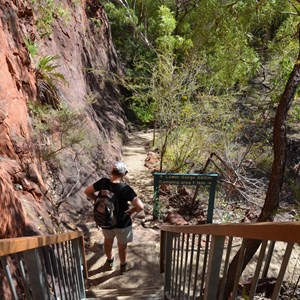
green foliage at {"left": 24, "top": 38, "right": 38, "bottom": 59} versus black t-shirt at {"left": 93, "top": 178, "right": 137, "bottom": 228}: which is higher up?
green foliage at {"left": 24, "top": 38, "right": 38, "bottom": 59}

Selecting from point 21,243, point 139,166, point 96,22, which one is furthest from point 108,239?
point 96,22

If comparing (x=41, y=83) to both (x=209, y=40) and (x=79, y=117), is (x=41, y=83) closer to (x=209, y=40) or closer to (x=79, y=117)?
(x=79, y=117)

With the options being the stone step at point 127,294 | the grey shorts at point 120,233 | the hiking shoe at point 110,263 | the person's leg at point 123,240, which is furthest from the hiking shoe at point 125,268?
the grey shorts at point 120,233

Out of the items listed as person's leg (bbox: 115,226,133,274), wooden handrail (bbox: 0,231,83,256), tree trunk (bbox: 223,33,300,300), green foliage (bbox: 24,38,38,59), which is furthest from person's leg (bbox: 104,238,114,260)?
green foliage (bbox: 24,38,38,59)

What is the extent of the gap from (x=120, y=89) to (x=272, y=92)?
8.05 m

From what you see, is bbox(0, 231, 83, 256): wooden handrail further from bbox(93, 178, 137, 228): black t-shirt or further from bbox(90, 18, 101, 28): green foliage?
bbox(90, 18, 101, 28): green foliage

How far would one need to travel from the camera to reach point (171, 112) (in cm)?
980

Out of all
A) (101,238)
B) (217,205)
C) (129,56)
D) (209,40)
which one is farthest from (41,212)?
(129,56)

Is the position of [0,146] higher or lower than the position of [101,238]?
higher

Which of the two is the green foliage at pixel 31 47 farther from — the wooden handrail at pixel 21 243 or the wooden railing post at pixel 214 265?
the wooden railing post at pixel 214 265

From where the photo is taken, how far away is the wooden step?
12.3 ft

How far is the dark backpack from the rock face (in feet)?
2.72

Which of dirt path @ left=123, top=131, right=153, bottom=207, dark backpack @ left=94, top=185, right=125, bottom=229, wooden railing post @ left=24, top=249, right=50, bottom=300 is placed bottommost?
dirt path @ left=123, top=131, right=153, bottom=207

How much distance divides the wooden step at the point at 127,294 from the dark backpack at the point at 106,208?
87cm
